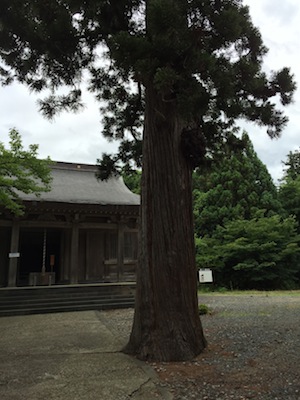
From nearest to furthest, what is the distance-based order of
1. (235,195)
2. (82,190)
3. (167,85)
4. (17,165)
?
(167,85), (17,165), (82,190), (235,195)

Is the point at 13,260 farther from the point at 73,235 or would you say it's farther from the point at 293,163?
the point at 293,163

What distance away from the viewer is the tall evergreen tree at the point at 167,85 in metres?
3.21

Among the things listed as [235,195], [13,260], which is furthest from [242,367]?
[235,195]

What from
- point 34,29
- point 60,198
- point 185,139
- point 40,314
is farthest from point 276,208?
point 34,29

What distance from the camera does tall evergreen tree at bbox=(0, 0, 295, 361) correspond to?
126 inches

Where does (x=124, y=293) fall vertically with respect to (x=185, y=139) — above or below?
below

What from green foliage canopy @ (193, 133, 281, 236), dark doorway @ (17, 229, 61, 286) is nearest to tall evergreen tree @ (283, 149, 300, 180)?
green foliage canopy @ (193, 133, 281, 236)

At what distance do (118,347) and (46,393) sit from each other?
1.72 metres

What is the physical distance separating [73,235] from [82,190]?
9.19ft

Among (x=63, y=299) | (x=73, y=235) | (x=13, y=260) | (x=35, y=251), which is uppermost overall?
(x=73, y=235)

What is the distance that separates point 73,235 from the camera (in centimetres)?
1111

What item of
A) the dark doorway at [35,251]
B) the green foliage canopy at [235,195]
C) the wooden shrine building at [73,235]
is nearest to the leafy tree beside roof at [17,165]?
the wooden shrine building at [73,235]

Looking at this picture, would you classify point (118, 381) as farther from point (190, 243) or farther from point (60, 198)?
point (60, 198)

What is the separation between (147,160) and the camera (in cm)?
440
